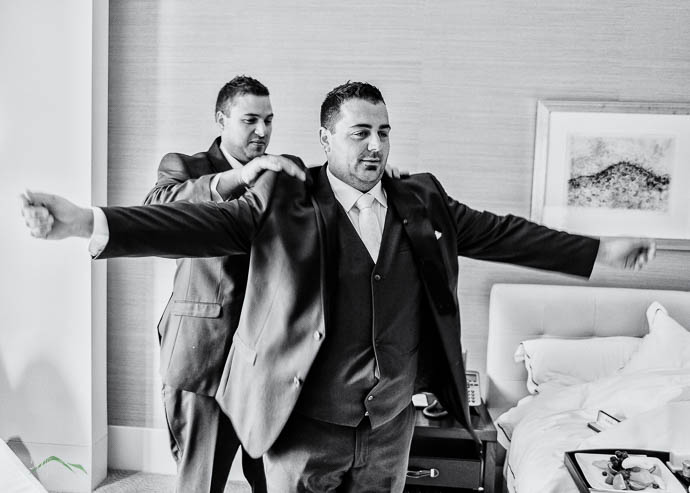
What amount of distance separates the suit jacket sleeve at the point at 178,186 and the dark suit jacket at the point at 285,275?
30 cm

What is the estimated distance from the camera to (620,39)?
3.16 m

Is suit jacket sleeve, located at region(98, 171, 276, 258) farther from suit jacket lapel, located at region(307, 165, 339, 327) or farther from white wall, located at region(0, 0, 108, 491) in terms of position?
white wall, located at region(0, 0, 108, 491)

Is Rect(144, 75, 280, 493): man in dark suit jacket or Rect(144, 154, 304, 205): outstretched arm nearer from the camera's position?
Rect(144, 154, 304, 205): outstretched arm

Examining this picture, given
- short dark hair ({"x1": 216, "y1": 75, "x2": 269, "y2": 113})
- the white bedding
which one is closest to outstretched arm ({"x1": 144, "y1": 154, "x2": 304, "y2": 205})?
short dark hair ({"x1": 216, "y1": 75, "x2": 269, "y2": 113})

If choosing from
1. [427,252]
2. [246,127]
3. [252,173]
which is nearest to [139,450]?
[246,127]

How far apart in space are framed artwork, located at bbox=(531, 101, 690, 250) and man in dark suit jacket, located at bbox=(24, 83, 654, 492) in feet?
4.68

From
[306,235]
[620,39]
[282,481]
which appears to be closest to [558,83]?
[620,39]

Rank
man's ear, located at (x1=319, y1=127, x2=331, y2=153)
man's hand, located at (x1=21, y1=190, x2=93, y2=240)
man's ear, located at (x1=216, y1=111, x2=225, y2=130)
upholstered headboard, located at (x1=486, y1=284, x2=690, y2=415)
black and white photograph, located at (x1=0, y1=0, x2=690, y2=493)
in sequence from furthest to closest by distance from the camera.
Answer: upholstered headboard, located at (x1=486, y1=284, x2=690, y2=415), black and white photograph, located at (x1=0, y1=0, x2=690, y2=493), man's ear, located at (x1=216, y1=111, x2=225, y2=130), man's ear, located at (x1=319, y1=127, x2=331, y2=153), man's hand, located at (x1=21, y1=190, x2=93, y2=240)

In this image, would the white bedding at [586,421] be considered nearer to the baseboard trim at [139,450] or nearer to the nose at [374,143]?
the nose at [374,143]

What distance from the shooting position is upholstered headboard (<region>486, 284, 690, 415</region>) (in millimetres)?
3160

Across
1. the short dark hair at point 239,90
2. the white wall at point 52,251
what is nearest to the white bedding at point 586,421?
the short dark hair at point 239,90

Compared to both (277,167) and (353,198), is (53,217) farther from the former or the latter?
(353,198)

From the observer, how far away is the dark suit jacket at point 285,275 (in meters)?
1.69

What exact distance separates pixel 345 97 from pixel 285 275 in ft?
1.56
